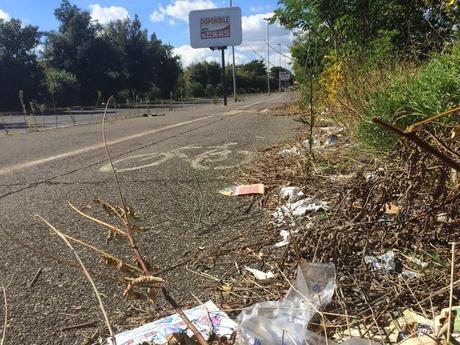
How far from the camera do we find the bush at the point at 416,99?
9.64 feet

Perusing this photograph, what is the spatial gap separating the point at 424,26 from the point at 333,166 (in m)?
6.05

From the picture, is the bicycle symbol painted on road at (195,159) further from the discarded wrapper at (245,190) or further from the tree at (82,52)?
the tree at (82,52)

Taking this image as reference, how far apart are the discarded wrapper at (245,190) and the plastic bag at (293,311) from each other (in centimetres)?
140

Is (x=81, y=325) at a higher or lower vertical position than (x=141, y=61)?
Answer: lower

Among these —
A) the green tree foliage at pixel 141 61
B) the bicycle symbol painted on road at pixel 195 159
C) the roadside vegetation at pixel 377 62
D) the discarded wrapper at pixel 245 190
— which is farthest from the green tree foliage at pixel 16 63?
the discarded wrapper at pixel 245 190

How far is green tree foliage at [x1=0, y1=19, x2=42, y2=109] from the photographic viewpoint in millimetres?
37812

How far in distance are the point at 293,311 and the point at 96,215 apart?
5.47 feet

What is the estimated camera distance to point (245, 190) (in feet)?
10.3

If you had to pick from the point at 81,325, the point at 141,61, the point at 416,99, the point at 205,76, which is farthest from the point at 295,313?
the point at 205,76

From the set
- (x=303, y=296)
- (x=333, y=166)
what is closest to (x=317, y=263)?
(x=303, y=296)

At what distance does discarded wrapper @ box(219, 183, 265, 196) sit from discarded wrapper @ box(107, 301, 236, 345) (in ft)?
5.07

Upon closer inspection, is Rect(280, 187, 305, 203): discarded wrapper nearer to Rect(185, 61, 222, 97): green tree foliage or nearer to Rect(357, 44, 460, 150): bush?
Rect(357, 44, 460, 150): bush

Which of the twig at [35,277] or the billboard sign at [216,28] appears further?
the billboard sign at [216,28]

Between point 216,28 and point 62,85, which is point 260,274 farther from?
point 62,85
